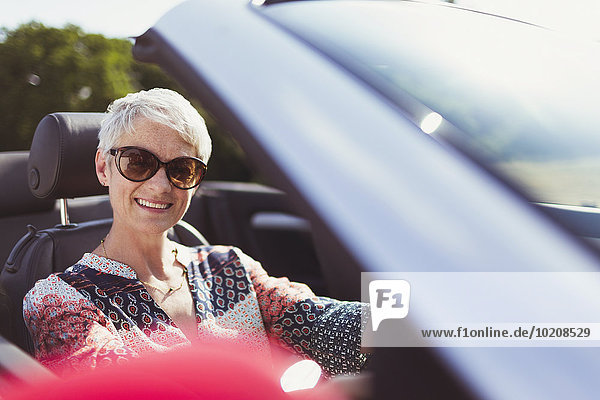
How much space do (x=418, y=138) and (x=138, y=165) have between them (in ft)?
2.53

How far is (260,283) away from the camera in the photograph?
6.40 ft

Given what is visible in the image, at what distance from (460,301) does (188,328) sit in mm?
1096

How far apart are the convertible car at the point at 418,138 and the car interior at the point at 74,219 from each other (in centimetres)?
12

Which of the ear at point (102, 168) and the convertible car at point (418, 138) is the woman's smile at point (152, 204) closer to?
the ear at point (102, 168)

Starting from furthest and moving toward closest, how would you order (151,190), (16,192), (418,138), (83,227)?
(16,192) < (83,227) < (151,190) < (418,138)

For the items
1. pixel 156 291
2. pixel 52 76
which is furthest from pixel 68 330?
pixel 52 76

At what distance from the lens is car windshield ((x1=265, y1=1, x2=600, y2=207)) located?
95cm

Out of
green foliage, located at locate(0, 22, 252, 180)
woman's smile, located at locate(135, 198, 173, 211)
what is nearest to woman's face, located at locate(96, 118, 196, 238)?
woman's smile, located at locate(135, 198, 173, 211)

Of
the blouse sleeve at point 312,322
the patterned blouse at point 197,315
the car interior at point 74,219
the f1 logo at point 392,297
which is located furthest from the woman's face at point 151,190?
the f1 logo at point 392,297

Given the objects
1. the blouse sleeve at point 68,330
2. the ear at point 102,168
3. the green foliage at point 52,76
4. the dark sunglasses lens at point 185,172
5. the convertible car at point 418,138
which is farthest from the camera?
the green foliage at point 52,76

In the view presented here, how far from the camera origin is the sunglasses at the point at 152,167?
1.46m

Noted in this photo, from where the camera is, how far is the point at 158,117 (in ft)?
5.31

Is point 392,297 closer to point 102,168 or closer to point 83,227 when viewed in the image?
point 102,168

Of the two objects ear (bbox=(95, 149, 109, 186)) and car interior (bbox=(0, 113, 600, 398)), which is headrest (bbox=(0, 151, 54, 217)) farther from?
ear (bbox=(95, 149, 109, 186))
